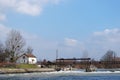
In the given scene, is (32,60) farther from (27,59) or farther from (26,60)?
(26,60)

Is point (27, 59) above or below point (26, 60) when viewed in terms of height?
above

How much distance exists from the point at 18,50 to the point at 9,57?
19.0 ft

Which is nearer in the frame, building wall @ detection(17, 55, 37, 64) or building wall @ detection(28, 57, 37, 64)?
building wall @ detection(17, 55, 37, 64)

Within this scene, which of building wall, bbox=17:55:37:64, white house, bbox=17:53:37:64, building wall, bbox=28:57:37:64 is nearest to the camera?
white house, bbox=17:53:37:64

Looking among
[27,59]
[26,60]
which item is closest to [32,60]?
[27,59]

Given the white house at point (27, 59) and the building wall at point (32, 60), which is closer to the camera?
the white house at point (27, 59)

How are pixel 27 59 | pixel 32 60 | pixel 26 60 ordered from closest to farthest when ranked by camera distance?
1. pixel 27 59
2. pixel 26 60
3. pixel 32 60

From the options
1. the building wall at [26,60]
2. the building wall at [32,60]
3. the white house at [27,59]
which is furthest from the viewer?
the building wall at [32,60]

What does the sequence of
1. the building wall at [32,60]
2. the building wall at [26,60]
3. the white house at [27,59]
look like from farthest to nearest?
the building wall at [32,60] → the building wall at [26,60] → the white house at [27,59]

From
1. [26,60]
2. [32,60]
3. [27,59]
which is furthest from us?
[32,60]

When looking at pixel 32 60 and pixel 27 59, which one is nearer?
pixel 27 59

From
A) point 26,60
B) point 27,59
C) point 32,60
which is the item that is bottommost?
point 26,60

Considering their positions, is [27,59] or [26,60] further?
[26,60]

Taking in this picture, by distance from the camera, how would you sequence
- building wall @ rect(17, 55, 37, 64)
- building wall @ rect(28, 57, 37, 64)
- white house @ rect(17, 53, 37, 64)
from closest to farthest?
white house @ rect(17, 53, 37, 64), building wall @ rect(17, 55, 37, 64), building wall @ rect(28, 57, 37, 64)
